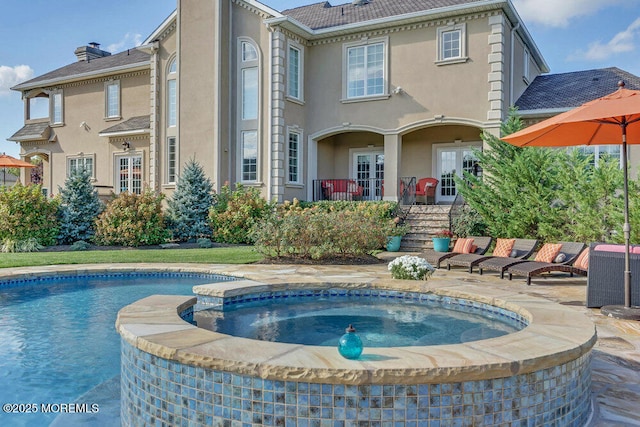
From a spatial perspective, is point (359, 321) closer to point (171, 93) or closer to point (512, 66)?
point (512, 66)

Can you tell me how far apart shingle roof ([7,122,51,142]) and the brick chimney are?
4.81 meters

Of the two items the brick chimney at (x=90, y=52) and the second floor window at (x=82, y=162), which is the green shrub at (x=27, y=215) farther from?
the brick chimney at (x=90, y=52)

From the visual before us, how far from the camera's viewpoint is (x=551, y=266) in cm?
913

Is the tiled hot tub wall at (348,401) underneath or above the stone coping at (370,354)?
underneath

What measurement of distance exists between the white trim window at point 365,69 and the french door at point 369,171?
2722 millimetres

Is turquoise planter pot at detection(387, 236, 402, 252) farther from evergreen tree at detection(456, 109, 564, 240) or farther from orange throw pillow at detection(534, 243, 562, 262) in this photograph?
orange throw pillow at detection(534, 243, 562, 262)

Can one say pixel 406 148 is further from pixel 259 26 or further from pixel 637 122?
pixel 637 122

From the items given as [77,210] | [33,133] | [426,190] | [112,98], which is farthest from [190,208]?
[33,133]

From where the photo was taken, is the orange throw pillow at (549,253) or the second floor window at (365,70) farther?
the second floor window at (365,70)

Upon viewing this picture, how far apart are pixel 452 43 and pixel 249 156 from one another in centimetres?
809

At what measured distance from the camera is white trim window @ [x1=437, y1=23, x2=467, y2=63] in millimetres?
16875

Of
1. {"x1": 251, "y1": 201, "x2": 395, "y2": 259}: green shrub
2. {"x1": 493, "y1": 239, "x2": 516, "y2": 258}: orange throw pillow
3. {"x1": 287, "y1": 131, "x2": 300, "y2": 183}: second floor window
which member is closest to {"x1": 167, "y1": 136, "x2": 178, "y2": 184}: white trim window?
{"x1": 287, "y1": 131, "x2": 300, "y2": 183}: second floor window

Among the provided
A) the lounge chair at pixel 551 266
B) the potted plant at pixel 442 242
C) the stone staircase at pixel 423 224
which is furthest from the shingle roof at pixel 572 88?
the lounge chair at pixel 551 266

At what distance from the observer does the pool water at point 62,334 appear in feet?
16.2
